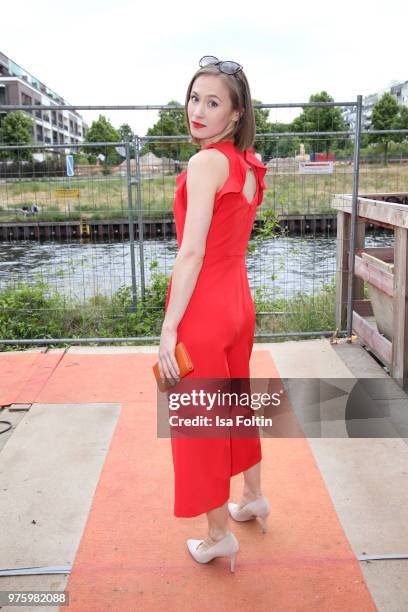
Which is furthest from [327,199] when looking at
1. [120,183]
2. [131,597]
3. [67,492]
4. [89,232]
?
[131,597]

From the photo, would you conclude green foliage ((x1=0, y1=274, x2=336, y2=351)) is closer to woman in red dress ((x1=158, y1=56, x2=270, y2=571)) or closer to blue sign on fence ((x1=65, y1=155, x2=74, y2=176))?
blue sign on fence ((x1=65, y1=155, x2=74, y2=176))

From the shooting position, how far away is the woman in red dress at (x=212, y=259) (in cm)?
206

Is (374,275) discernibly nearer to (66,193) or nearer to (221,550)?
(221,550)

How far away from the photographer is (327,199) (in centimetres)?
716

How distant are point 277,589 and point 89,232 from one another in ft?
20.4

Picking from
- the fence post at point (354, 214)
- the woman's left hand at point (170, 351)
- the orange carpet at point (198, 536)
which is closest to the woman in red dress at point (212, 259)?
the woman's left hand at point (170, 351)

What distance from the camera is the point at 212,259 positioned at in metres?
2.14

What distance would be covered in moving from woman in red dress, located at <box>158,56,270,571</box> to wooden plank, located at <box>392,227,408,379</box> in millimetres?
2092

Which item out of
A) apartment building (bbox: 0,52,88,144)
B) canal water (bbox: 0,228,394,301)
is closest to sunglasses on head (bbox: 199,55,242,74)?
canal water (bbox: 0,228,394,301)

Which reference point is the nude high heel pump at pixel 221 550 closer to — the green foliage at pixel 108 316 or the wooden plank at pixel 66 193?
the green foliage at pixel 108 316

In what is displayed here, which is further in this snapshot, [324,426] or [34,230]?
[34,230]

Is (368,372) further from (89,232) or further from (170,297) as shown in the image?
(89,232)

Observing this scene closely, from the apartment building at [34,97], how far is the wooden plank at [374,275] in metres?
49.4

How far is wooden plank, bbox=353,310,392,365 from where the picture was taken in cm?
455
